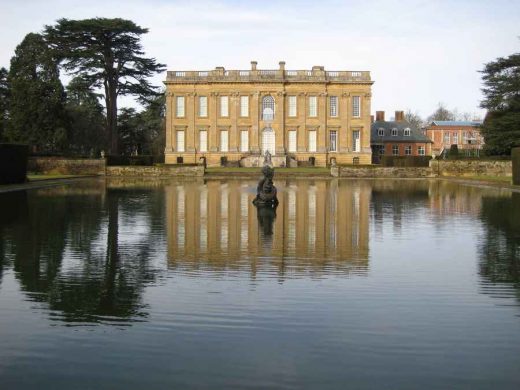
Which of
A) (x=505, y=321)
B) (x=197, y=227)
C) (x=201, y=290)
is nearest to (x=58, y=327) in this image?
(x=201, y=290)

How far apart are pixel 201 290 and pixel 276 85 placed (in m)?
Answer: 51.7

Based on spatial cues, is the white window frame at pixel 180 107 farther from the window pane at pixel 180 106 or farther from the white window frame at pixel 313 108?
the white window frame at pixel 313 108

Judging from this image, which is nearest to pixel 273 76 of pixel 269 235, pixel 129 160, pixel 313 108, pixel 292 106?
pixel 292 106

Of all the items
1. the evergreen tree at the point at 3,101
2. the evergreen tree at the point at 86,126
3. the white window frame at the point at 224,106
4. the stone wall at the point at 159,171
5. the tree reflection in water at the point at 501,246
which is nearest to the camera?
the tree reflection in water at the point at 501,246

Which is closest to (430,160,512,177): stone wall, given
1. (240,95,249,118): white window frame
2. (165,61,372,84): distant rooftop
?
(165,61,372,84): distant rooftop

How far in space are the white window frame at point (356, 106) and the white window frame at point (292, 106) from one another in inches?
206

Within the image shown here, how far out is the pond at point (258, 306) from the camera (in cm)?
508

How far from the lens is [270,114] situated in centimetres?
5894

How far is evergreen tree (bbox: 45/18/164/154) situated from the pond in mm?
37406

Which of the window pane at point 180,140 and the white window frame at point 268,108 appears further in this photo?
the window pane at point 180,140

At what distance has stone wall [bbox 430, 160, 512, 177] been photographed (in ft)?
142

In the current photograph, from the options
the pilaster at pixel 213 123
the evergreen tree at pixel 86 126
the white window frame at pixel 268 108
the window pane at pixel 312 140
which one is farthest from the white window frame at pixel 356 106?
the evergreen tree at pixel 86 126

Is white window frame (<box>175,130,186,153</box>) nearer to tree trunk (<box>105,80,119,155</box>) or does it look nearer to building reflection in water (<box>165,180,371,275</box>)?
tree trunk (<box>105,80,119,155</box>)

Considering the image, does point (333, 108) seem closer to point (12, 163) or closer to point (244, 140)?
point (244, 140)
